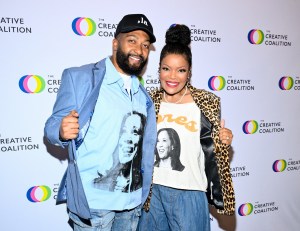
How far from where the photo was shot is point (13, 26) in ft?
5.73

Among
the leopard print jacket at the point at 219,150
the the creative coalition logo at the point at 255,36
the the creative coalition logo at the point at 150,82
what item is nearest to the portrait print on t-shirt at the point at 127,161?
the leopard print jacket at the point at 219,150

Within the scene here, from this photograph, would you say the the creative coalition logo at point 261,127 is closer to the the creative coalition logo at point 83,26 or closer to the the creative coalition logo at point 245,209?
the the creative coalition logo at point 245,209

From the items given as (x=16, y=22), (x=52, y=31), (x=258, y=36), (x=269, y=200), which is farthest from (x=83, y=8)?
(x=269, y=200)

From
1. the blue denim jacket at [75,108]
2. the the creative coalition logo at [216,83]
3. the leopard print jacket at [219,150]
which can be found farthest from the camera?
the the creative coalition logo at [216,83]

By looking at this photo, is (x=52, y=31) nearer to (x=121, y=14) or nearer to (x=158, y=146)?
(x=121, y=14)

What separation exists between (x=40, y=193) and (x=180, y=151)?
0.95m

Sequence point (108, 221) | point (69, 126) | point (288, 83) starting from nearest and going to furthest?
point (69, 126)
point (108, 221)
point (288, 83)

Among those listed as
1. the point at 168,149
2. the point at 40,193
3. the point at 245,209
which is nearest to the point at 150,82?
the point at 168,149

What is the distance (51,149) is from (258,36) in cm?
181

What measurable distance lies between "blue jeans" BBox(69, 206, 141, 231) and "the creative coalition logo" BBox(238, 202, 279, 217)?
1.32 meters

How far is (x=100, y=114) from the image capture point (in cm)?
138

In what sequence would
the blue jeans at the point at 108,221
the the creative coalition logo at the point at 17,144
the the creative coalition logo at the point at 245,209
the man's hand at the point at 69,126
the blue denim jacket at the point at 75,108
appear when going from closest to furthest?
the man's hand at the point at 69,126 < the blue denim jacket at the point at 75,108 < the blue jeans at the point at 108,221 < the the creative coalition logo at the point at 17,144 < the the creative coalition logo at the point at 245,209

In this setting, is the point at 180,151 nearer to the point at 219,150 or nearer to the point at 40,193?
the point at 219,150

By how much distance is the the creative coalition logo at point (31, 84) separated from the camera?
1797 millimetres
